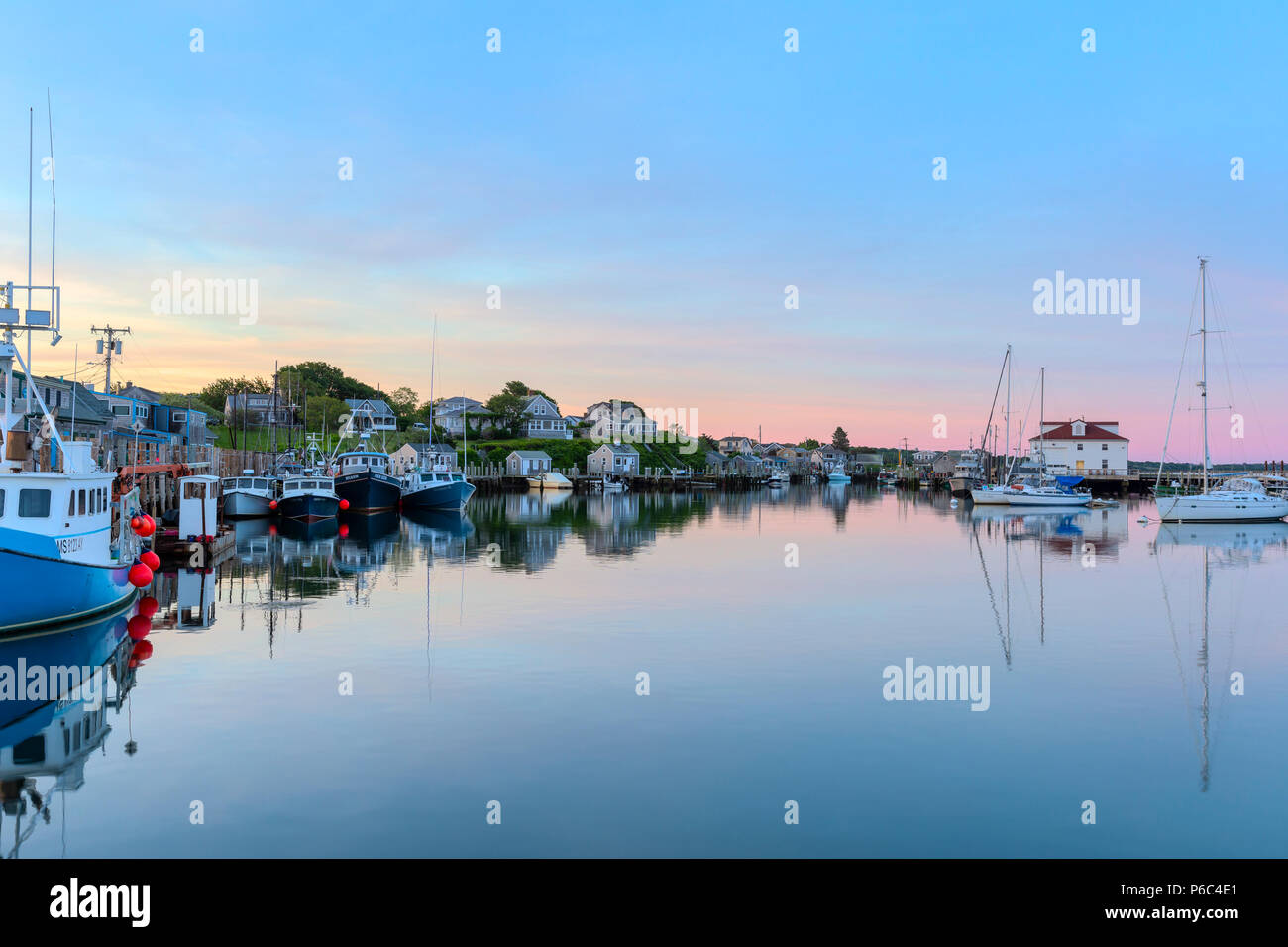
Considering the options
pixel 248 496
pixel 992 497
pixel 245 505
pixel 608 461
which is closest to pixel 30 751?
→ pixel 248 496

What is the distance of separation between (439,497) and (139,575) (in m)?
51.3

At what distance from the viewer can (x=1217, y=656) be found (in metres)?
22.1

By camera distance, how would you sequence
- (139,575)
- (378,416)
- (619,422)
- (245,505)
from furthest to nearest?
(619,422) < (378,416) < (245,505) < (139,575)

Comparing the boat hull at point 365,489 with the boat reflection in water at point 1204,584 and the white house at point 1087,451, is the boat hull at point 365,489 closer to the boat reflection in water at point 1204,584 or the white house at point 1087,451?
the boat reflection in water at point 1204,584

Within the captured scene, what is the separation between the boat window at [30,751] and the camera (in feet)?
44.6

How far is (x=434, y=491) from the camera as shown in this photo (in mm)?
77875

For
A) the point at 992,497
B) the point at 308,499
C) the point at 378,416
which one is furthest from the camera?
the point at 378,416

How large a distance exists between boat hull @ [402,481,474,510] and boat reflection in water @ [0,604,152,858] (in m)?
53.2

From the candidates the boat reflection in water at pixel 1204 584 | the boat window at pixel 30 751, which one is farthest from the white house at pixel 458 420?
the boat window at pixel 30 751

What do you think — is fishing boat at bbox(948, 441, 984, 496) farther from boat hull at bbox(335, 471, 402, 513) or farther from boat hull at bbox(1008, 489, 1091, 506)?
boat hull at bbox(335, 471, 402, 513)

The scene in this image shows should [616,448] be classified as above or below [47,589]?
above

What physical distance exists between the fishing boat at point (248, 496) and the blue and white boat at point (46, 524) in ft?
129

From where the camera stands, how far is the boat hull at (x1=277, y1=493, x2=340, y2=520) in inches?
2366

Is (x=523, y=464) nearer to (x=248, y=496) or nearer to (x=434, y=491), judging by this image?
(x=434, y=491)
